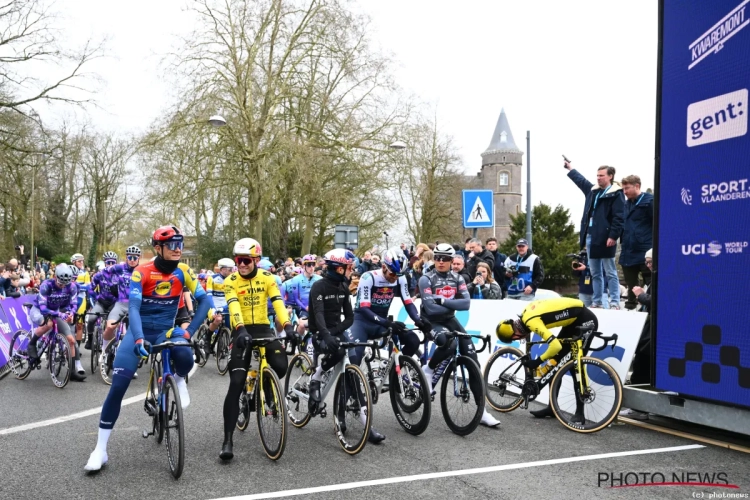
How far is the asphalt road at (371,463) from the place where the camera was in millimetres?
5133

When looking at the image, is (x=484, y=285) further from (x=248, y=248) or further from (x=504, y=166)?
(x=504, y=166)

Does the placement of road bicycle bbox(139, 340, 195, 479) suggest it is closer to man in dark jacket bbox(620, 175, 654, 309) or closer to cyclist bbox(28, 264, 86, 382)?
cyclist bbox(28, 264, 86, 382)

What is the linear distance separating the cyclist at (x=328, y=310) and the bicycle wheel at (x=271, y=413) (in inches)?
27.7

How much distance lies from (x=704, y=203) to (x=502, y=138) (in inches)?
4132

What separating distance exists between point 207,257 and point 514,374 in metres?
31.2

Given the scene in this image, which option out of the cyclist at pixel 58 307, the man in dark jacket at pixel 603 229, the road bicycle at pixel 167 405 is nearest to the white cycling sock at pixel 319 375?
the road bicycle at pixel 167 405

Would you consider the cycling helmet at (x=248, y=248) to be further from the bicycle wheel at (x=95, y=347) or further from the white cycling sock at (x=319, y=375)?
the bicycle wheel at (x=95, y=347)

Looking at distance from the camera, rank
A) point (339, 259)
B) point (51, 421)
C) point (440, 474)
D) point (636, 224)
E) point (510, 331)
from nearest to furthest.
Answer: point (440, 474)
point (339, 259)
point (51, 421)
point (510, 331)
point (636, 224)

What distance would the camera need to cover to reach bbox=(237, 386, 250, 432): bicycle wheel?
22.0 feet

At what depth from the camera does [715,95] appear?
20.9 ft

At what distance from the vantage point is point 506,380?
8320 millimetres

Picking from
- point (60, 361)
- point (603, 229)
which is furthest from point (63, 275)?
point (603, 229)

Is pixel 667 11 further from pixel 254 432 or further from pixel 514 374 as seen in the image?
pixel 254 432

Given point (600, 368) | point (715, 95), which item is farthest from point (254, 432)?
point (715, 95)
